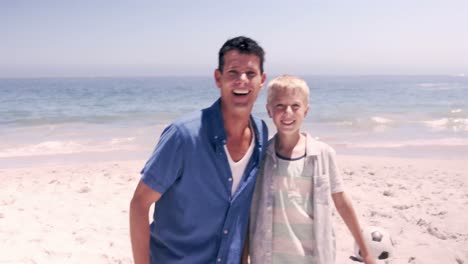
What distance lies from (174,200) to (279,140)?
75 centimetres

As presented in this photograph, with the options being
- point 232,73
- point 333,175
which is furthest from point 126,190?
point 232,73

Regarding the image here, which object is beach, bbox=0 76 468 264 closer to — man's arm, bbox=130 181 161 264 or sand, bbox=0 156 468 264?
sand, bbox=0 156 468 264

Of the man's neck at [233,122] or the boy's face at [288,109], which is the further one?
the boy's face at [288,109]

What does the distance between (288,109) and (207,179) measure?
647mm

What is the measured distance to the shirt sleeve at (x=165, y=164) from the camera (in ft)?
6.70

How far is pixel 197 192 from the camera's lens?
211 centimetres

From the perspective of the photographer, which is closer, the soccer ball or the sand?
the soccer ball

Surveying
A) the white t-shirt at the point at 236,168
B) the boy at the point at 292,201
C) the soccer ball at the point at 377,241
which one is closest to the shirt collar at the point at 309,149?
the boy at the point at 292,201

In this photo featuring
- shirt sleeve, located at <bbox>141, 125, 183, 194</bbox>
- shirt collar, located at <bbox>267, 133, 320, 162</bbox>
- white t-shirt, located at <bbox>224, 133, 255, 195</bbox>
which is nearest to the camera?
shirt sleeve, located at <bbox>141, 125, 183, 194</bbox>

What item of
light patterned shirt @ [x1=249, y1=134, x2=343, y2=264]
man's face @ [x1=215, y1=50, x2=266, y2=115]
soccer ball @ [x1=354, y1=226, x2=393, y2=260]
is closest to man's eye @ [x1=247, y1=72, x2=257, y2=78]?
man's face @ [x1=215, y1=50, x2=266, y2=115]

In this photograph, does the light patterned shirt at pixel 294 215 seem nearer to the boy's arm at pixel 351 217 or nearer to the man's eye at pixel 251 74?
the boy's arm at pixel 351 217

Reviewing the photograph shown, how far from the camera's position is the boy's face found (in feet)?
7.94

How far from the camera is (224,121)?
225 centimetres

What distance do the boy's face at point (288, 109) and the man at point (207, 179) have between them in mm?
193
